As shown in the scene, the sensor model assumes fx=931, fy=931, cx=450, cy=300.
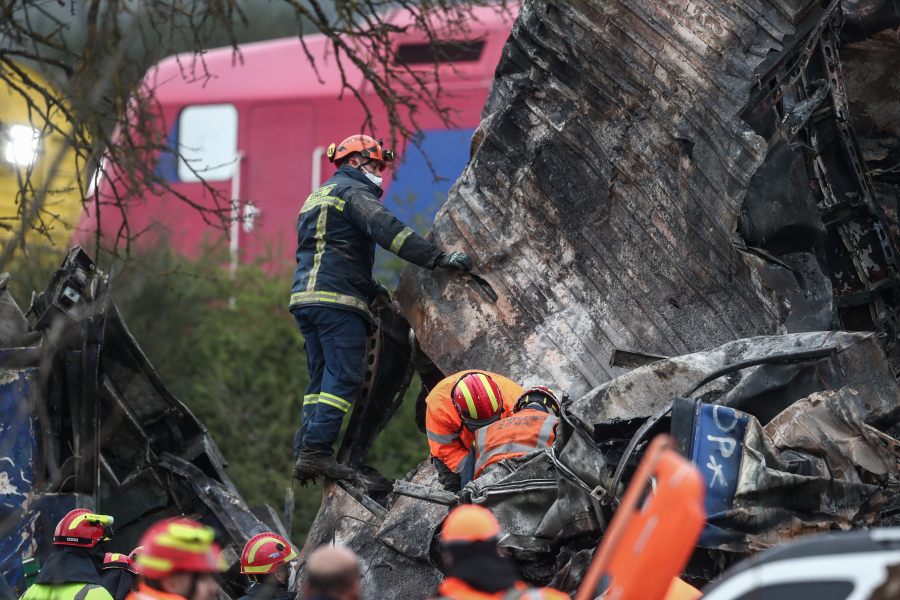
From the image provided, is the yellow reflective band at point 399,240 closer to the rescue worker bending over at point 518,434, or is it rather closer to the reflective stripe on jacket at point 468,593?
the rescue worker bending over at point 518,434

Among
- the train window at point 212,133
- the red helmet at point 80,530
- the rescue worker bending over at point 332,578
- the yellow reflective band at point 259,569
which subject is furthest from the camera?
the train window at point 212,133

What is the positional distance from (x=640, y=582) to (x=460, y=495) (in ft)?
8.24

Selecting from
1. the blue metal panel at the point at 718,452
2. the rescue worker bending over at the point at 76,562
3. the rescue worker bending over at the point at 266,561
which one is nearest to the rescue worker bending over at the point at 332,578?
the blue metal panel at the point at 718,452

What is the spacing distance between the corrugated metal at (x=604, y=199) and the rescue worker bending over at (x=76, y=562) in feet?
6.93

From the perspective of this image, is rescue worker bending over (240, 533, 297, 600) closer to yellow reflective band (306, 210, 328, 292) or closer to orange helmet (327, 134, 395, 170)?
yellow reflective band (306, 210, 328, 292)

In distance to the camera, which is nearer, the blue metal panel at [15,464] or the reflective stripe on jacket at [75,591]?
the reflective stripe on jacket at [75,591]

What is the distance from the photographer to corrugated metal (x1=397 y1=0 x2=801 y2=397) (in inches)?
196

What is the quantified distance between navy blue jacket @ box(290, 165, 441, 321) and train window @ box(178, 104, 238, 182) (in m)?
11.2

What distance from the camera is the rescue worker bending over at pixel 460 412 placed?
4.68 metres

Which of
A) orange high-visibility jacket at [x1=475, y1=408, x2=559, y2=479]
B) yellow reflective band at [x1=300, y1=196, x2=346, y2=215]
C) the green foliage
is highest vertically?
yellow reflective band at [x1=300, y1=196, x2=346, y2=215]

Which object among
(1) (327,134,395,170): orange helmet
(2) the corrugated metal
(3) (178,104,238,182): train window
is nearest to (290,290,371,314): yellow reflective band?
(2) the corrugated metal

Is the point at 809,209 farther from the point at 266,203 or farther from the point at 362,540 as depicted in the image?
the point at 266,203

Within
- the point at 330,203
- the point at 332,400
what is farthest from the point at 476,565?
the point at 330,203

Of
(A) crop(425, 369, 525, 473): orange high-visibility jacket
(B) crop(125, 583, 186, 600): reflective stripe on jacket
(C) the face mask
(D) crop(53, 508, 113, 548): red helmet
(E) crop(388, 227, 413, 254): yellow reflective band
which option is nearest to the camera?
(B) crop(125, 583, 186, 600): reflective stripe on jacket
